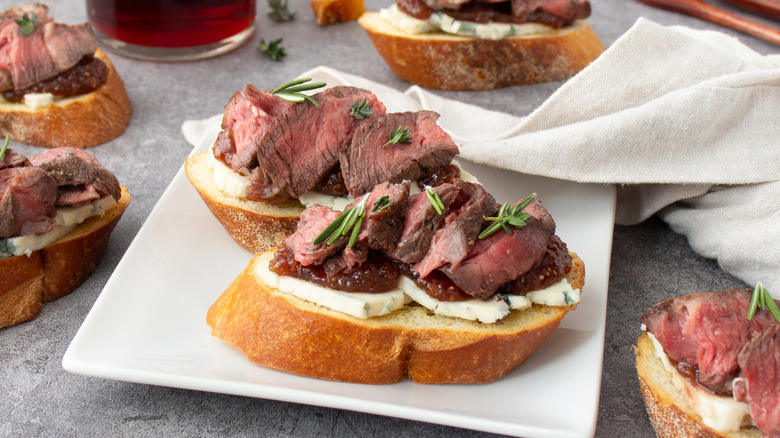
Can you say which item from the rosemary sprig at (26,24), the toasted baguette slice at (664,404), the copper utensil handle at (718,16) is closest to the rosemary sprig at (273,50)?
the rosemary sprig at (26,24)

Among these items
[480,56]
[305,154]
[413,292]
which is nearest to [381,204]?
[413,292]

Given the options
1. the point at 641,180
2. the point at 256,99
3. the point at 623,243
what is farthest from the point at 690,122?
the point at 256,99

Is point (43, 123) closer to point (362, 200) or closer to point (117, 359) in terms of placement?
point (117, 359)

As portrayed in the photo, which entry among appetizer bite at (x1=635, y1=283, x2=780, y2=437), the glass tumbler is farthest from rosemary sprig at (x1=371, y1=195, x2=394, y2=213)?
the glass tumbler

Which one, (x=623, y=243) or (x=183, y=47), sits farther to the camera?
(x=183, y=47)

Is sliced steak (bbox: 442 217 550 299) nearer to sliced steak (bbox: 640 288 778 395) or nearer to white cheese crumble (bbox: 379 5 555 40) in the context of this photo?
sliced steak (bbox: 640 288 778 395)

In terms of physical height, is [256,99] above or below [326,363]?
above

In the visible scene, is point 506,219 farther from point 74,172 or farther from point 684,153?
point 74,172

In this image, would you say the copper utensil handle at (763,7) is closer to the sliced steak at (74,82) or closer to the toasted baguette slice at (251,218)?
the toasted baguette slice at (251,218)
